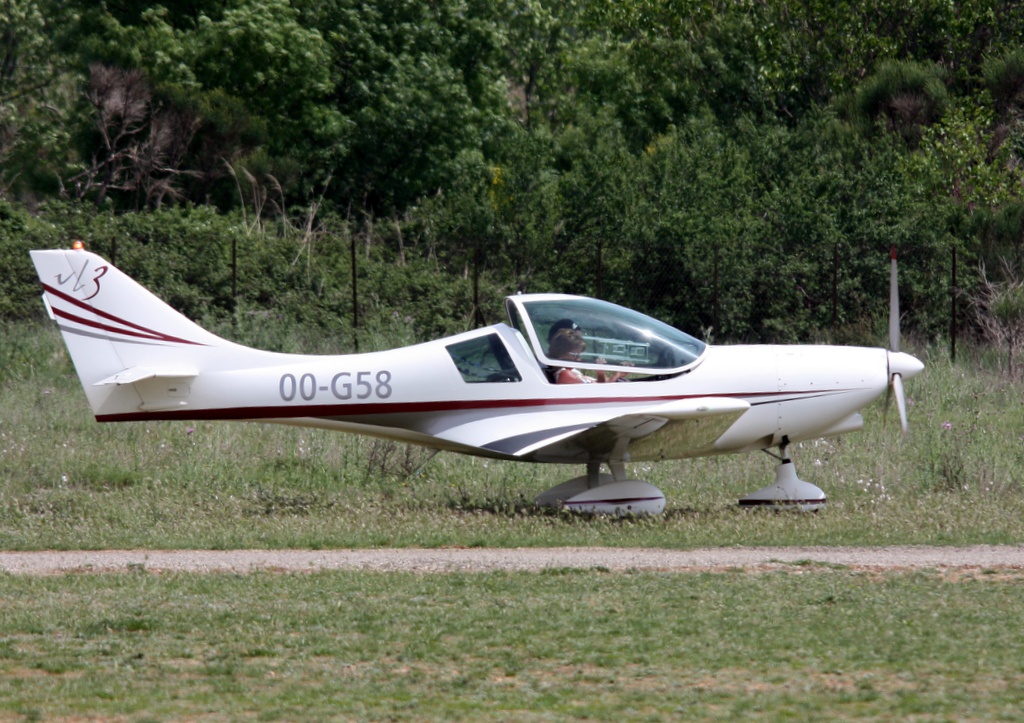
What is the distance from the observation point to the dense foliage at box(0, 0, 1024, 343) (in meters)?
22.2

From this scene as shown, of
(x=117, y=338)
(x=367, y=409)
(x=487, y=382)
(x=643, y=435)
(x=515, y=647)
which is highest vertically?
(x=117, y=338)

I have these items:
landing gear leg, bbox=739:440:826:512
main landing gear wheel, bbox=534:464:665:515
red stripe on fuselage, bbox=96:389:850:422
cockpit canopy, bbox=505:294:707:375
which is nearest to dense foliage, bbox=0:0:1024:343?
landing gear leg, bbox=739:440:826:512

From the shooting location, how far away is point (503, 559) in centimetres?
914

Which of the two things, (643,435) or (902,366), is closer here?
(643,435)

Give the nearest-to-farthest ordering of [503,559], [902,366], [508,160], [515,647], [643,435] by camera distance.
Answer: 1. [515,647]
2. [503,559]
3. [643,435]
4. [902,366]
5. [508,160]

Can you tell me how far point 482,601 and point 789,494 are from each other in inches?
160

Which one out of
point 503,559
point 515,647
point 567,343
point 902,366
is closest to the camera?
point 515,647

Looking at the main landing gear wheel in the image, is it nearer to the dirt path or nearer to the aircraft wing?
the aircraft wing

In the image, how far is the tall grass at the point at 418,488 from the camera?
10.0 metres

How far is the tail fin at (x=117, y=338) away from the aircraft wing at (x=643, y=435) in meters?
2.63

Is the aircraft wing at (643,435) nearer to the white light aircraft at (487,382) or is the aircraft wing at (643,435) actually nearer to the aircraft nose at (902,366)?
the white light aircraft at (487,382)

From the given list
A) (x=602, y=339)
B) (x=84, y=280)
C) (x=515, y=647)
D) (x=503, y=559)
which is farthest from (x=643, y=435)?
(x=84, y=280)

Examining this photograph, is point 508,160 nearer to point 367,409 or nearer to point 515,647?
point 367,409

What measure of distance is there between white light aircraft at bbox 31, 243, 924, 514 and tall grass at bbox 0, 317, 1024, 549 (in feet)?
2.21
